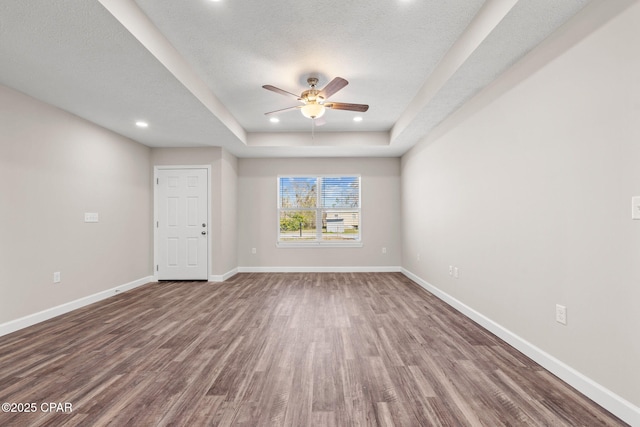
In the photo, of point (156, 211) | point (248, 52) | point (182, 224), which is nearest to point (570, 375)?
point (248, 52)

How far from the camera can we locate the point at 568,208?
6.59 ft

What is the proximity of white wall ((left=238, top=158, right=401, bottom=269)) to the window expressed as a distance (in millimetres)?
176

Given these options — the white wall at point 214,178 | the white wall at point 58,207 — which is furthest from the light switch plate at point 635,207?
the white wall at point 214,178

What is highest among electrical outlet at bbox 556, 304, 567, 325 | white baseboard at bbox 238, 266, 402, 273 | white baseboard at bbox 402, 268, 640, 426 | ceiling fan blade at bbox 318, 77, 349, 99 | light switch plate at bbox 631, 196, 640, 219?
ceiling fan blade at bbox 318, 77, 349, 99

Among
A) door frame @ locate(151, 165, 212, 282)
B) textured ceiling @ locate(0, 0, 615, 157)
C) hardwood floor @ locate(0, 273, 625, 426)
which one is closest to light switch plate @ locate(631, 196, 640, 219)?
hardwood floor @ locate(0, 273, 625, 426)

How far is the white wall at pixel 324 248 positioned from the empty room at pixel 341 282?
3.57 ft

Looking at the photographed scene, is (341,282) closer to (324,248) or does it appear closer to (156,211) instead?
(324,248)

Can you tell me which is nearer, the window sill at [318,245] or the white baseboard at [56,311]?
the white baseboard at [56,311]

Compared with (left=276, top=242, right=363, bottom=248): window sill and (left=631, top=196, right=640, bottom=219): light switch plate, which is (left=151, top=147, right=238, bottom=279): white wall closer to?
(left=276, top=242, right=363, bottom=248): window sill

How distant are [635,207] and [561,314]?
35.1 inches

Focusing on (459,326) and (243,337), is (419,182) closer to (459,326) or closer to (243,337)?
(459,326)

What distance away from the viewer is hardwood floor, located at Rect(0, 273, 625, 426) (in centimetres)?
167

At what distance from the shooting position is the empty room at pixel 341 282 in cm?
173

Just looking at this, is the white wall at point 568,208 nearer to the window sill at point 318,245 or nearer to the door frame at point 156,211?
the window sill at point 318,245
